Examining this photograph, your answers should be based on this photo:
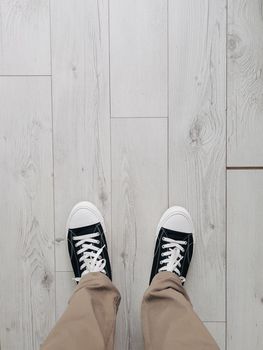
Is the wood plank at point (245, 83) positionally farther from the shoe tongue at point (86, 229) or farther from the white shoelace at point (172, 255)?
the shoe tongue at point (86, 229)

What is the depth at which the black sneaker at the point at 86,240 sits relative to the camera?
1.05m

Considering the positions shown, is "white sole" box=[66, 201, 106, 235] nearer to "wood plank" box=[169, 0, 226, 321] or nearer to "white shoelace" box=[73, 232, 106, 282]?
"white shoelace" box=[73, 232, 106, 282]

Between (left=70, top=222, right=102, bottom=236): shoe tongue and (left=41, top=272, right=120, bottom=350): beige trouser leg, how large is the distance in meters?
0.11

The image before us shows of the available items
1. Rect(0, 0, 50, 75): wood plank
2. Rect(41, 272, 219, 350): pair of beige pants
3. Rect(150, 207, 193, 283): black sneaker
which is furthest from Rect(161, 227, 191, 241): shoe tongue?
Rect(0, 0, 50, 75): wood plank

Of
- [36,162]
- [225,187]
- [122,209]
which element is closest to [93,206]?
[122,209]

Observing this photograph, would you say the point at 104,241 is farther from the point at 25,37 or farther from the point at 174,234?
the point at 25,37

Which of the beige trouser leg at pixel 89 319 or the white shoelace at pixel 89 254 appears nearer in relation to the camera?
the beige trouser leg at pixel 89 319

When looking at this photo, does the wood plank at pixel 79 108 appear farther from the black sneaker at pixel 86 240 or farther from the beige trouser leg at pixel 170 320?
the beige trouser leg at pixel 170 320

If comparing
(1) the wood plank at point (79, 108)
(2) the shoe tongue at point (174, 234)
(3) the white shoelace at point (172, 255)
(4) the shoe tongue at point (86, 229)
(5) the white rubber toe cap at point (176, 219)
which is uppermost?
(1) the wood plank at point (79, 108)

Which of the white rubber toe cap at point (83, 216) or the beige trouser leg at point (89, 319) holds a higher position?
the white rubber toe cap at point (83, 216)

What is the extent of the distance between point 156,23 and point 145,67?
11cm

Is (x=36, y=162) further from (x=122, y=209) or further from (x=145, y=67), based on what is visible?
(x=145, y=67)

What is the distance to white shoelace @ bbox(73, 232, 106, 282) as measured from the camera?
1.04 metres

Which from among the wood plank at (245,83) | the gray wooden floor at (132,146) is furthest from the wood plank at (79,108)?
the wood plank at (245,83)
